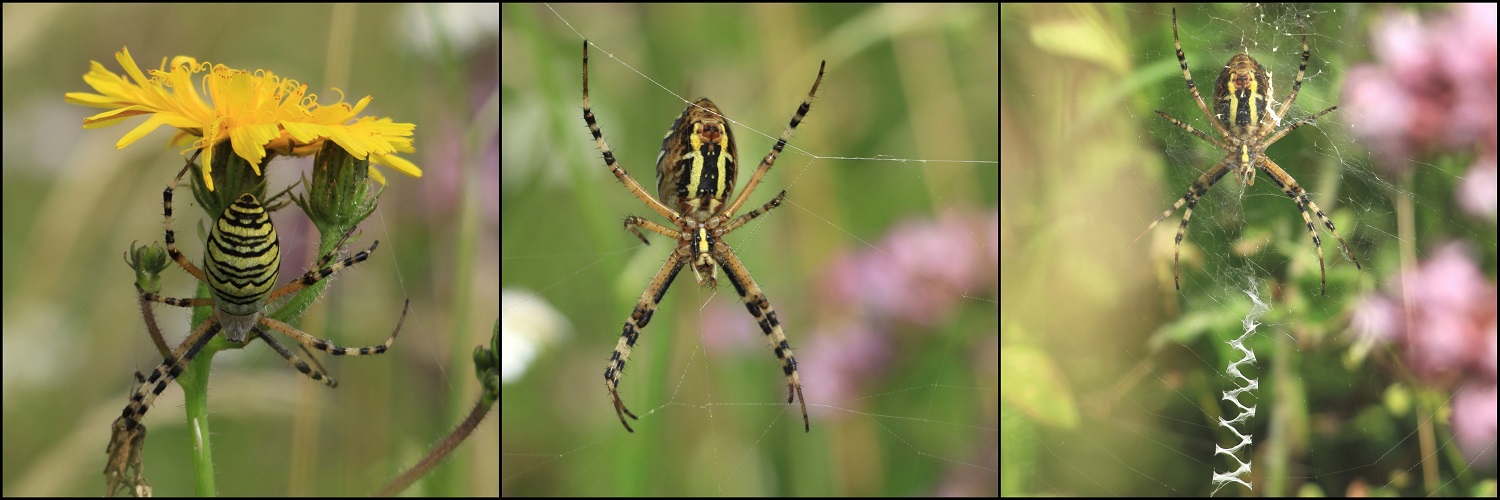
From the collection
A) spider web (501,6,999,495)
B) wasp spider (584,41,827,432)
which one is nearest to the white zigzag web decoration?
spider web (501,6,999,495)

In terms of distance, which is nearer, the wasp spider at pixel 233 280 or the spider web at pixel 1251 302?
the wasp spider at pixel 233 280

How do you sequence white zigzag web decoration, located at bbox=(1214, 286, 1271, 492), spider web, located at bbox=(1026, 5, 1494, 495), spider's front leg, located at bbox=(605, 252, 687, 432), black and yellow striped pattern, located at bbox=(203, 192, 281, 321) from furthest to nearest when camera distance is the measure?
white zigzag web decoration, located at bbox=(1214, 286, 1271, 492) < spider web, located at bbox=(1026, 5, 1494, 495) < spider's front leg, located at bbox=(605, 252, 687, 432) < black and yellow striped pattern, located at bbox=(203, 192, 281, 321)

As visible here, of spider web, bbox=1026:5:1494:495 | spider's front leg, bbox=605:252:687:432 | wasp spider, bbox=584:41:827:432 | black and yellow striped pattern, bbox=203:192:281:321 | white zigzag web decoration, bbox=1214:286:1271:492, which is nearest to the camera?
black and yellow striped pattern, bbox=203:192:281:321

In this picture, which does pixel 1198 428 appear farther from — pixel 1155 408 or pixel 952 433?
pixel 952 433

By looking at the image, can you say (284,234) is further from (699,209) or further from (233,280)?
(699,209)

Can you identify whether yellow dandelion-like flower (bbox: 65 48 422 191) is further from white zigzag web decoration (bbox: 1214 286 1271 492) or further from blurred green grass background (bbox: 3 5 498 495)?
white zigzag web decoration (bbox: 1214 286 1271 492)

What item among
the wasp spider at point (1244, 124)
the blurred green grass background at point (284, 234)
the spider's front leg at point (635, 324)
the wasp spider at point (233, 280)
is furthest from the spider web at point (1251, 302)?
the wasp spider at point (233, 280)

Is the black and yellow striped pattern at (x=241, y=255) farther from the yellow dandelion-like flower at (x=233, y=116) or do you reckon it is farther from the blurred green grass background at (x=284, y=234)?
the blurred green grass background at (x=284, y=234)
